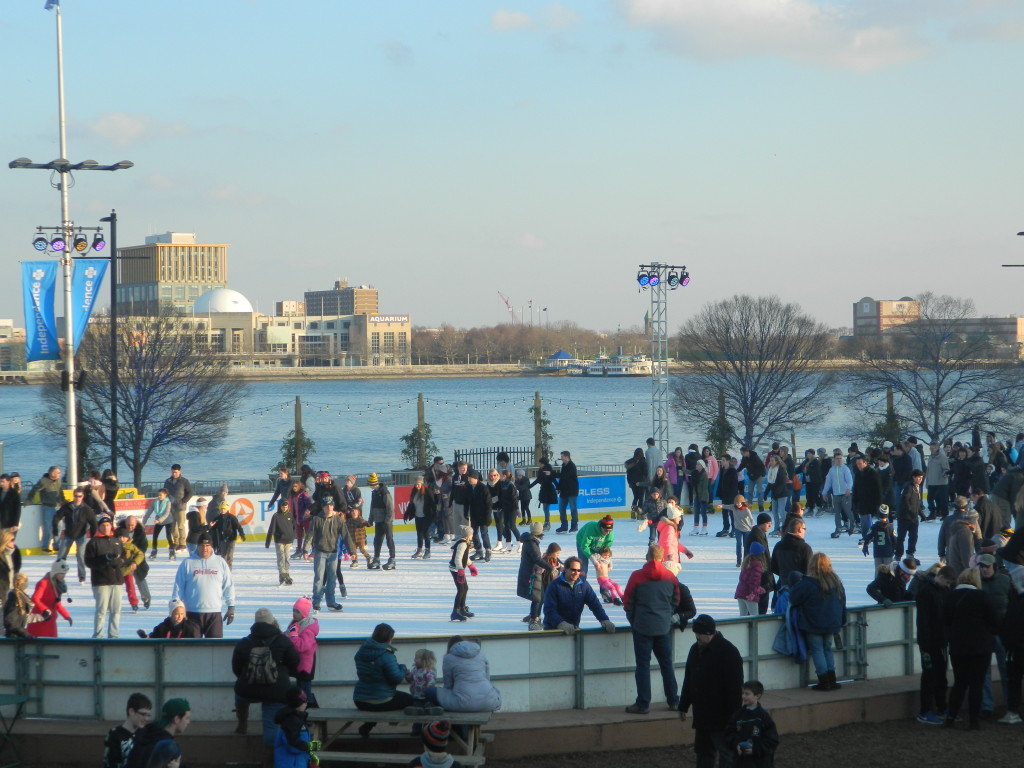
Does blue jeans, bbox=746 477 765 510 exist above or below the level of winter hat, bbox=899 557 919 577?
below

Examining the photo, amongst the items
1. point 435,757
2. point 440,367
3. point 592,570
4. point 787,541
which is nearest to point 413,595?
point 592,570

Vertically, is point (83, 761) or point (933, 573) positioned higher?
point (933, 573)

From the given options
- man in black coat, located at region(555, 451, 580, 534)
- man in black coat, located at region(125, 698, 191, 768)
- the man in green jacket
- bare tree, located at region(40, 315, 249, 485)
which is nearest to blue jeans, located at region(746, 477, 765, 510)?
man in black coat, located at region(555, 451, 580, 534)

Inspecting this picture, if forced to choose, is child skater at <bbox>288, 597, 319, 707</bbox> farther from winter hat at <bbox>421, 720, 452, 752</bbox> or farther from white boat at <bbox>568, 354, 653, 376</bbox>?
white boat at <bbox>568, 354, 653, 376</bbox>

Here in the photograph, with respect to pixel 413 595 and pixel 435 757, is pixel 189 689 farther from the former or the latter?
pixel 413 595

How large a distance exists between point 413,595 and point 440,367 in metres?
163

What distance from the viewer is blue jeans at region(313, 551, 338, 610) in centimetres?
1446

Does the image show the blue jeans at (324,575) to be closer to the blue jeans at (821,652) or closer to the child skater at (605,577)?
the child skater at (605,577)

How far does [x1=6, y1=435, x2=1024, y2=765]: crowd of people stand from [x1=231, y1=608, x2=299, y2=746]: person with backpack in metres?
0.02

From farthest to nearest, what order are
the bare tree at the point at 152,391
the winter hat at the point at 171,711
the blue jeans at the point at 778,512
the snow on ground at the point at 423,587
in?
1. the bare tree at the point at 152,391
2. the blue jeans at the point at 778,512
3. the snow on ground at the point at 423,587
4. the winter hat at the point at 171,711

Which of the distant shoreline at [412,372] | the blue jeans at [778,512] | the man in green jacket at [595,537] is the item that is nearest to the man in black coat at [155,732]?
the man in green jacket at [595,537]

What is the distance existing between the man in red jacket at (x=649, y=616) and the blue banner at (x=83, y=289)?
14.4 metres

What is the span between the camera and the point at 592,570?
55.4 ft

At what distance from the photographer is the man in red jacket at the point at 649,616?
9.16m
